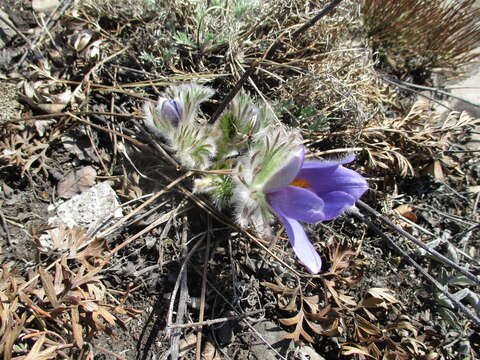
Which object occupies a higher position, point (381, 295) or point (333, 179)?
point (333, 179)

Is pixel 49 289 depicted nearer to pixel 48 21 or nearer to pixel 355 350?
pixel 355 350

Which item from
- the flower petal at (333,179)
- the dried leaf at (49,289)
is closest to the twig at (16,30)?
the dried leaf at (49,289)

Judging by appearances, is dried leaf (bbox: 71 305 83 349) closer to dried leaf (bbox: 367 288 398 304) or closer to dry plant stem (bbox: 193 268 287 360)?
dry plant stem (bbox: 193 268 287 360)

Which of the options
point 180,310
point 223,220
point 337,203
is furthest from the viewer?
point 223,220

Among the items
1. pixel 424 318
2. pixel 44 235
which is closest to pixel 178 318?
pixel 44 235

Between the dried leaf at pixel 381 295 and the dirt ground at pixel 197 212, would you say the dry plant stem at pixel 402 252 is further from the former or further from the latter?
the dried leaf at pixel 381 295

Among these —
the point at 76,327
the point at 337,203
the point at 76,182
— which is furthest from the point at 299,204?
the point at 76,182

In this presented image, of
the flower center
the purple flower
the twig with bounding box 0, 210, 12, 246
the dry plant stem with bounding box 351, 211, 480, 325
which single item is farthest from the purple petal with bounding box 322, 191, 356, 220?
the twig with bounding box 0, 210, 12, 246

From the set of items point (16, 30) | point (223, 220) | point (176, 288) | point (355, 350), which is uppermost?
point (16, 30)
